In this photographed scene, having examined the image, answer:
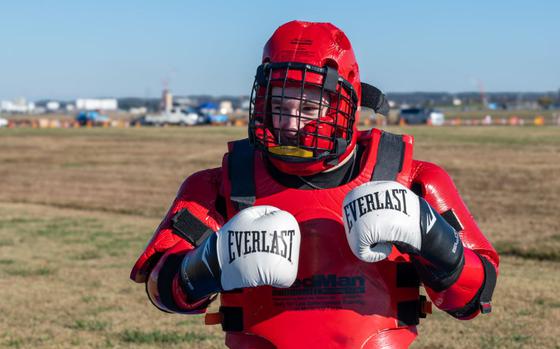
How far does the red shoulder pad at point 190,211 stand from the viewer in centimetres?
371

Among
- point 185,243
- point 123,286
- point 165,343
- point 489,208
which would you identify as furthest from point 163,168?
point 185,243

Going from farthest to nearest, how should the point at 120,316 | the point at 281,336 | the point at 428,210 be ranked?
the point at 120,316, the point at 281,336, the point at 428,210

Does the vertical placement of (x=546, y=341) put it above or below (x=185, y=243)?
below

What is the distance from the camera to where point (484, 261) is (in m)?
3.57

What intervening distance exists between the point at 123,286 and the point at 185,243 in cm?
648

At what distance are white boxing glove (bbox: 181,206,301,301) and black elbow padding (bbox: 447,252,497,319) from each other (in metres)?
0.73

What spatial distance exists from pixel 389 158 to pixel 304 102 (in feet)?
1.56

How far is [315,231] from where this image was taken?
3539 millimetres

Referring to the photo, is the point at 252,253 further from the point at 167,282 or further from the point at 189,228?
the point at 189,228

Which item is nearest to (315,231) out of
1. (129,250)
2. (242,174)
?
(242,174)

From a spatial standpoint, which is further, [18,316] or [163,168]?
[163,168]

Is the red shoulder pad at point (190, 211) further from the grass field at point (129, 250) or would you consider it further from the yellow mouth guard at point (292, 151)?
the grass field at point (129, 250)

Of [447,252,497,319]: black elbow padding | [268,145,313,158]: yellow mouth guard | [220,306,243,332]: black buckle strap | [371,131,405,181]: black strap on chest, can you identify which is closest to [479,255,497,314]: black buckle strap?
[447,252,497,319]: black elbow padding

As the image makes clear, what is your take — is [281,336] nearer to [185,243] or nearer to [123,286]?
[185,243]
